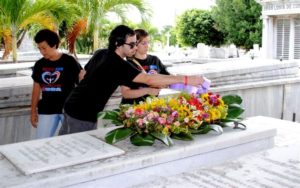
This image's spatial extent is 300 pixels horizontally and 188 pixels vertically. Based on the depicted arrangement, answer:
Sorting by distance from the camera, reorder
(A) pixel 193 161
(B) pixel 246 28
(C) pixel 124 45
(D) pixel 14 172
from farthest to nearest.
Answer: (B) pixel 246 28 → (C) pixel 124 45 → (A) pixel 193 161 → (D) pixel 14 172

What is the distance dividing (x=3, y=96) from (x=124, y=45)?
1.73m

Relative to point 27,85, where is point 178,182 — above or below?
below

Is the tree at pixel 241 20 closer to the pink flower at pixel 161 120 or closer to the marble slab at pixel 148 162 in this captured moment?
the marble slab at pixel 148 162

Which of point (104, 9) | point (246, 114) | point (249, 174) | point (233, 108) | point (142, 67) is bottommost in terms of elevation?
point (246, 114)

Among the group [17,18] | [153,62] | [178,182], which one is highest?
[17,18]

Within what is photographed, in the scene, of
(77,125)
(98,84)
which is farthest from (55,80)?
(98,84)

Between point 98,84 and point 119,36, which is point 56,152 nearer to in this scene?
point 98,84

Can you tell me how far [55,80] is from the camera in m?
4.13

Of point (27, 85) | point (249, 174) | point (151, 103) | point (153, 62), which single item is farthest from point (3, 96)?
point (249, 174)

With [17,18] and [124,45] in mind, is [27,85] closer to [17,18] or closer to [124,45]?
[124,45]

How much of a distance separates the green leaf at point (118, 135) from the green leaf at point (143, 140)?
0.06 m

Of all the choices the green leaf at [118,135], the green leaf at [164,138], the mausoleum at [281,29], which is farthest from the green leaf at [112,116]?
the mausoleum at [281,29]

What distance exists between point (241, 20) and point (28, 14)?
57.7ft

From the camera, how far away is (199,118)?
329 centimetres
